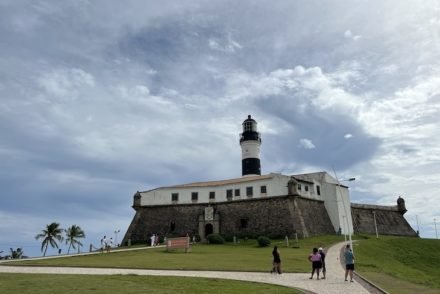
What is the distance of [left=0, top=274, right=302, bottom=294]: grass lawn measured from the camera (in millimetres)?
13203

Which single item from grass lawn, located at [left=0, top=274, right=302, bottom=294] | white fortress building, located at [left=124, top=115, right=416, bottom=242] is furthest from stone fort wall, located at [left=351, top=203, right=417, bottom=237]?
grass lawn, located at [left=0, top=274, right=302, bottom=294]

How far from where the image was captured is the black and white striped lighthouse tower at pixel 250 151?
5822cm

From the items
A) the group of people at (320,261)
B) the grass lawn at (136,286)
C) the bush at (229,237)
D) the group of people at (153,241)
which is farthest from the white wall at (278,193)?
the grass lawn at (136,286)

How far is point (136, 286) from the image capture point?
14.3 meters

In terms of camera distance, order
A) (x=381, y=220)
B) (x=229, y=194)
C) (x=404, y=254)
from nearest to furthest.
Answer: (x=404, y=254) < (x=229, y=194) < (x=381, y=220)

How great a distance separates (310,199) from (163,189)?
786 inches

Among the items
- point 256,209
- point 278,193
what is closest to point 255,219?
point 256,209

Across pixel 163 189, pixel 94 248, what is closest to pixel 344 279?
pixel 94 248

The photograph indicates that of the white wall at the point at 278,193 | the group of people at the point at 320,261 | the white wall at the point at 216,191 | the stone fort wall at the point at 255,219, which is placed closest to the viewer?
the group of people at the point at 320,261

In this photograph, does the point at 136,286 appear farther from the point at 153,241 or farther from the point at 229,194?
the point at 229,194

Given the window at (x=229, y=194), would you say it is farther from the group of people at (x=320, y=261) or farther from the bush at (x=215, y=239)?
the group of people at (x=320, y=261)

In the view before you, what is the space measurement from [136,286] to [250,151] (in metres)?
45.3

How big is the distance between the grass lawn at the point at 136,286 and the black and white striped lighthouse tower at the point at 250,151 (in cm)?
4185

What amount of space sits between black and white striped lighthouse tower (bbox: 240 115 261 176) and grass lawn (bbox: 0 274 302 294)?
4185 cm
